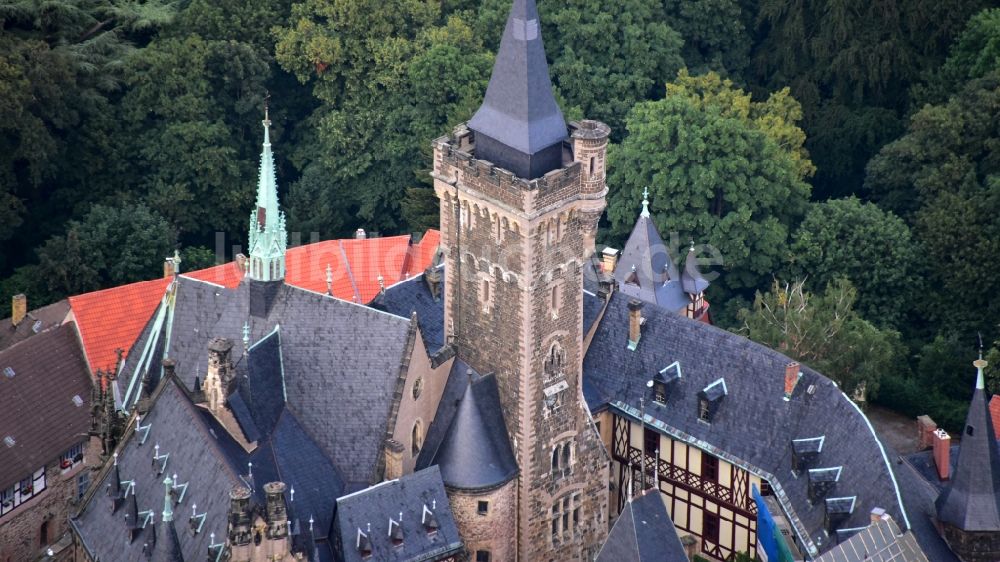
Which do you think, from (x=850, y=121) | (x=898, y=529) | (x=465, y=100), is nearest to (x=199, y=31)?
(x=465, y=100)

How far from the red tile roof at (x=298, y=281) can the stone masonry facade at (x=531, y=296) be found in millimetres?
22290

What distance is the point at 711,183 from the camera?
126 m

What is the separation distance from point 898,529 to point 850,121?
4960 cm

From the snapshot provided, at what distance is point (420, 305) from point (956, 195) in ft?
131

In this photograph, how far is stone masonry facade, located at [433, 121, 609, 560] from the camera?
93438 mm

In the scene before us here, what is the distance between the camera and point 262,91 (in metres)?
135

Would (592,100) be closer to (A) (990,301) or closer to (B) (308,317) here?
(A) (990,301)

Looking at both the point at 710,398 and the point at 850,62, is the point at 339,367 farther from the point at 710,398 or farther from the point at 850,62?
the point at 850,62

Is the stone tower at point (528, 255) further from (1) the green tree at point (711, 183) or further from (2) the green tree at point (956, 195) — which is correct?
(2) the green tree at point (956, 195)

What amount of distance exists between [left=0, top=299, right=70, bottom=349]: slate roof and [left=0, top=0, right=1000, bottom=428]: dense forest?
5.76 metres

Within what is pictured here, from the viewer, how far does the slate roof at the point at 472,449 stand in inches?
3752

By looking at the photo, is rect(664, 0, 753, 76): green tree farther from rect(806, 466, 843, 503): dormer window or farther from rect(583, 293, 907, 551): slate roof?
rect(806, 466, 843, 503): dormer window

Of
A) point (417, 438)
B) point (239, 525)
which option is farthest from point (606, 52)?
point (239, 525)

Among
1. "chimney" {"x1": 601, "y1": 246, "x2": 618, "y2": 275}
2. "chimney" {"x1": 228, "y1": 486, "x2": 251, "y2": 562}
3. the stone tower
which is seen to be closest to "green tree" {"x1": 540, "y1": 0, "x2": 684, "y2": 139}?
"chimney" {"x1": 601, "y1": 246, "x2": 618, "y2": 275}
